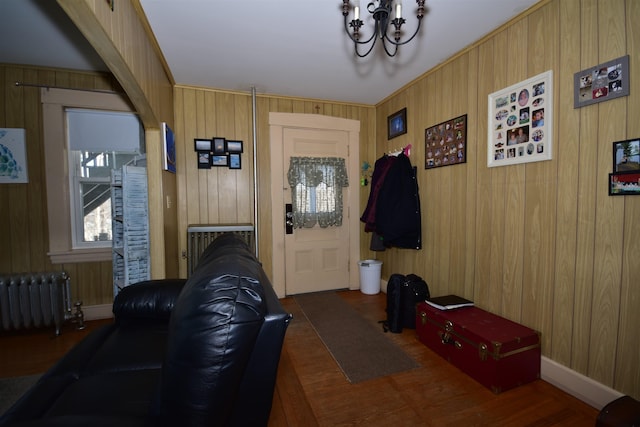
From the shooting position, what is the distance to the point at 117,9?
1.51 m

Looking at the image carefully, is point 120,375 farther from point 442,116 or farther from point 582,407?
point 442,116

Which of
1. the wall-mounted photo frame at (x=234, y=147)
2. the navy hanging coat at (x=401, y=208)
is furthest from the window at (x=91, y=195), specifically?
the navy hanging coat at (x=401, y=208)

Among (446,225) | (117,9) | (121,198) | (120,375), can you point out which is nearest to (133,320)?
(120,375)

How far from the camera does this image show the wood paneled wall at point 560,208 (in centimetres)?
153

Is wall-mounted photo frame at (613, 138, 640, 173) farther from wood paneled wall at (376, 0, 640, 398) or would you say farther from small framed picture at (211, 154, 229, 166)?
small framed picture at (211, 154, 229, 166)

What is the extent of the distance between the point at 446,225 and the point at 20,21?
3.66 metres

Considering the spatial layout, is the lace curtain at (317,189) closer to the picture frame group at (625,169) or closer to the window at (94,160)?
the window at (94,160)

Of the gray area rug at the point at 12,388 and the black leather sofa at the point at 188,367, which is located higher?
the black leather sofa at the point at 188,367

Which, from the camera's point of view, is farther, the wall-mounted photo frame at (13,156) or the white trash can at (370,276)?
the white trash can at (370,276)

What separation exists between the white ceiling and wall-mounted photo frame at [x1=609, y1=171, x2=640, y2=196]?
1225 millimetres

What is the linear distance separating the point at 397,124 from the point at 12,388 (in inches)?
153

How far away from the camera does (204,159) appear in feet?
10.7

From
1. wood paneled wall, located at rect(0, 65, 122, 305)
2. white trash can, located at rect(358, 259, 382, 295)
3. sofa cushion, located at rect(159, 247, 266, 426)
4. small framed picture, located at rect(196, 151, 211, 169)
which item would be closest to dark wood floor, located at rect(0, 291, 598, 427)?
wood paneled wall, located at rect(0, 65, 122, 305)

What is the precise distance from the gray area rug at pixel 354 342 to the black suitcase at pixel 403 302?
0.51ft
